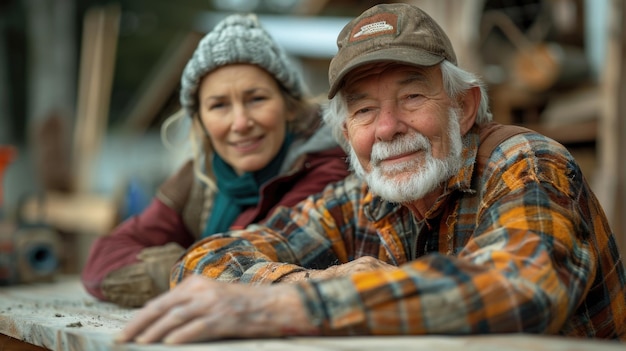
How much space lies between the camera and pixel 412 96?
2830mm

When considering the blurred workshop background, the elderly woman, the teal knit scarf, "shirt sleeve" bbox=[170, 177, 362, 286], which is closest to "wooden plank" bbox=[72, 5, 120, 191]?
the blurred workshop background

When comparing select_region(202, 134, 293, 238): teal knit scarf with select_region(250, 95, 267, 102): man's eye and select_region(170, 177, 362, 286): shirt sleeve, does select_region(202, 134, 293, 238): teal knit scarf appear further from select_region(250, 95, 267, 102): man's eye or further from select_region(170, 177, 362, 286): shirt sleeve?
select_region(170, 177, 362, 286): shirt sleeve

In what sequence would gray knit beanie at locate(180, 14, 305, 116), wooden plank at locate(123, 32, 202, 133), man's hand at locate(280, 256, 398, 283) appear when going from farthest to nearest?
wooden plank at locate(123, 32, 202, 133) < gray knit beanie at locate(180, 14, 305, 116) < man's hand at locate(280, 256, 398, 283)

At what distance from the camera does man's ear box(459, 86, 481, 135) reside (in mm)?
2945

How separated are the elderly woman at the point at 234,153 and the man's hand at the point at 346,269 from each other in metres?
0.89

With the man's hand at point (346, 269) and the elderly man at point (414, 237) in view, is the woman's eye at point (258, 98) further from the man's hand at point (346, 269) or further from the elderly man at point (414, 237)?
the man's hand at point (346, 269)

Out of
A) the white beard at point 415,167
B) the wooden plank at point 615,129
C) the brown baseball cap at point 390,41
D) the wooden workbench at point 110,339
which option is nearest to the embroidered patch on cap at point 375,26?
the brown baseball cap at point 390,41

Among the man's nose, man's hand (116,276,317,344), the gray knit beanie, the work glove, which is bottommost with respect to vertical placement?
the work glove

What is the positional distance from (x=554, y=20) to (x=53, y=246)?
5024 mm

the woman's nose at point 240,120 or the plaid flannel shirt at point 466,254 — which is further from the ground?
the woman's nose at point 240,120

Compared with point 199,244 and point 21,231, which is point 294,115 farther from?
point 21,231

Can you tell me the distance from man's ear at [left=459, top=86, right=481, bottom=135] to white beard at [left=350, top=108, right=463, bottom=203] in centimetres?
7

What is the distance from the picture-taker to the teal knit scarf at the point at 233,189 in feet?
13.3

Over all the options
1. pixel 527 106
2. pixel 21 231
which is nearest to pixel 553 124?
pixel 527 106
